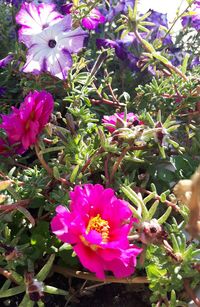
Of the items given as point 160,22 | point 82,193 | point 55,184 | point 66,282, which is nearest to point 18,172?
point 55,184

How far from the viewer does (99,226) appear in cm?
76

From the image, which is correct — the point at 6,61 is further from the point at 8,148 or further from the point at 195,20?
the point at 195,20

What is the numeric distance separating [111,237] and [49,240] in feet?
0.84

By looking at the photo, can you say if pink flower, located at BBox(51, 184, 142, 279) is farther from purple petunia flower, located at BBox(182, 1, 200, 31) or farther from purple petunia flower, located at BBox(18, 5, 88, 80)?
purple petunia flower, located at BBox(182, 1, 200, 31)

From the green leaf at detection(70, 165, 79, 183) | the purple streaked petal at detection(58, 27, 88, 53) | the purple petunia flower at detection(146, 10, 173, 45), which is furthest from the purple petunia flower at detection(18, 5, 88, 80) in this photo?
the purple petunia flower at detection(146, 10, 173, 45)

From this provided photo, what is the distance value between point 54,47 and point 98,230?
1.59ft

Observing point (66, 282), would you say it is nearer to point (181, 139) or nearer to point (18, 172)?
point (18, 172)

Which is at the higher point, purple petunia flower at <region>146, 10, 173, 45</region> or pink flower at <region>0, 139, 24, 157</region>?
purple petunia flower at <region>146, 10, 173, 45</region>

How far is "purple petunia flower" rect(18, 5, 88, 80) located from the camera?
1055 millimetres

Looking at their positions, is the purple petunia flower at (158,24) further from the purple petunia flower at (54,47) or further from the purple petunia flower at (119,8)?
the purple petunia flower at (54,47)

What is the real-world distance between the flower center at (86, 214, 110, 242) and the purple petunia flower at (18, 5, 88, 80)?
39cm

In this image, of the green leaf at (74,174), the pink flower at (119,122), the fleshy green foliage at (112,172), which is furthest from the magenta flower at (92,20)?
the green leaf at (74,174)

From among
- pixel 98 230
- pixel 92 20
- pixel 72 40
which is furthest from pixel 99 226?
pixel 92 20

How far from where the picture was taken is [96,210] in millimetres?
762
